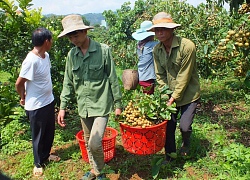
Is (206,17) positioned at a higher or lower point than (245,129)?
higher

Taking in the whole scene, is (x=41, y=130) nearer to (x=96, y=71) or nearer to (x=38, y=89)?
(x=38, y=89)

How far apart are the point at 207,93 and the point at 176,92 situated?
3.18 metres

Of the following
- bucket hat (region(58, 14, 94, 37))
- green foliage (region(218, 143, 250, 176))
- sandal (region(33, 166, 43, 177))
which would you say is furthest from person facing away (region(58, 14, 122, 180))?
green foliage (region(218, 143, 250, 176))

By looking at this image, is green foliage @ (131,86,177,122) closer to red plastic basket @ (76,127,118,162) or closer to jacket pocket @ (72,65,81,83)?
red plastic basket @ (76,127,118,162)

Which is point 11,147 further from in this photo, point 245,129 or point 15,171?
point 245,129

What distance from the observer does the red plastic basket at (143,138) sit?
9.65 ft

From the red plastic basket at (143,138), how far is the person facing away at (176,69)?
36cm

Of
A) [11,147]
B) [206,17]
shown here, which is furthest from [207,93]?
[11,147]

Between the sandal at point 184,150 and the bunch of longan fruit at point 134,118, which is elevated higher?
the bunch of longan fruit at point 134,118

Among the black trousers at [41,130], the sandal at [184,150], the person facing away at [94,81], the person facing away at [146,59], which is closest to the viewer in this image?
the person facing away at [94,81]

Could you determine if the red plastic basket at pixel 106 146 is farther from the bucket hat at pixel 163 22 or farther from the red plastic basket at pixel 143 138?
the bucket hat at pixel 163 22

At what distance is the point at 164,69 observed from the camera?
338cm

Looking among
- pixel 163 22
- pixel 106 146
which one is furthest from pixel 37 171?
pixel 163 22

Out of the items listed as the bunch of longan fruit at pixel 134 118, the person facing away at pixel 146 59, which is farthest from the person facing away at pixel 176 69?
the person facing away at pixel 146 59
